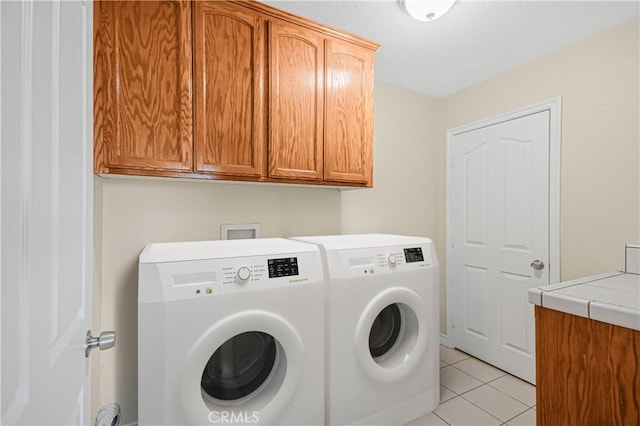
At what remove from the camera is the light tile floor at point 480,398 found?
5.85ft

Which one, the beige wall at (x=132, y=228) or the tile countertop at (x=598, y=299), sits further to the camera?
the beige wall at (x=132, y=228)

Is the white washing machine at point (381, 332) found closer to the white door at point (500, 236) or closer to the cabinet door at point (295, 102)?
the cabinet door at point (295, 102)

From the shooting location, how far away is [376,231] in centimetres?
257

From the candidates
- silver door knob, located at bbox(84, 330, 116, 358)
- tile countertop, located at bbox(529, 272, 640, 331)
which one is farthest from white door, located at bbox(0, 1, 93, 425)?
tile countertop, located at bbox(529, 272, 640, 331)

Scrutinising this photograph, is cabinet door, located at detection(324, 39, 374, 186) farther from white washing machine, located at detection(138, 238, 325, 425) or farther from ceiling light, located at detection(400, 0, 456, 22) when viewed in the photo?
white washing machine, located at detection(138, 238, 325, 425)

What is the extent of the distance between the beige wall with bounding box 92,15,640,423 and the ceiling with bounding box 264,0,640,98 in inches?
5.9

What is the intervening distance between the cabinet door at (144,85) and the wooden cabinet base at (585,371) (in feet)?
5.90

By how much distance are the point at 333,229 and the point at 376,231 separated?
442 millimetres

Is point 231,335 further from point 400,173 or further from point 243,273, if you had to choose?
point 400,173

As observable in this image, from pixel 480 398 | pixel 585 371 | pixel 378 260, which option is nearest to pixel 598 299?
pixel 585 371

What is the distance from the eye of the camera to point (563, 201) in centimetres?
203

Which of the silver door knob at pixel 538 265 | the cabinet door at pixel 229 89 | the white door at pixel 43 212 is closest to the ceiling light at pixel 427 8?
the cabinet door at pixel 229 89

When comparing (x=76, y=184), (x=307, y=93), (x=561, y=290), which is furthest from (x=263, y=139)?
(x=561, y=290)

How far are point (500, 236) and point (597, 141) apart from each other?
856 millimetres
